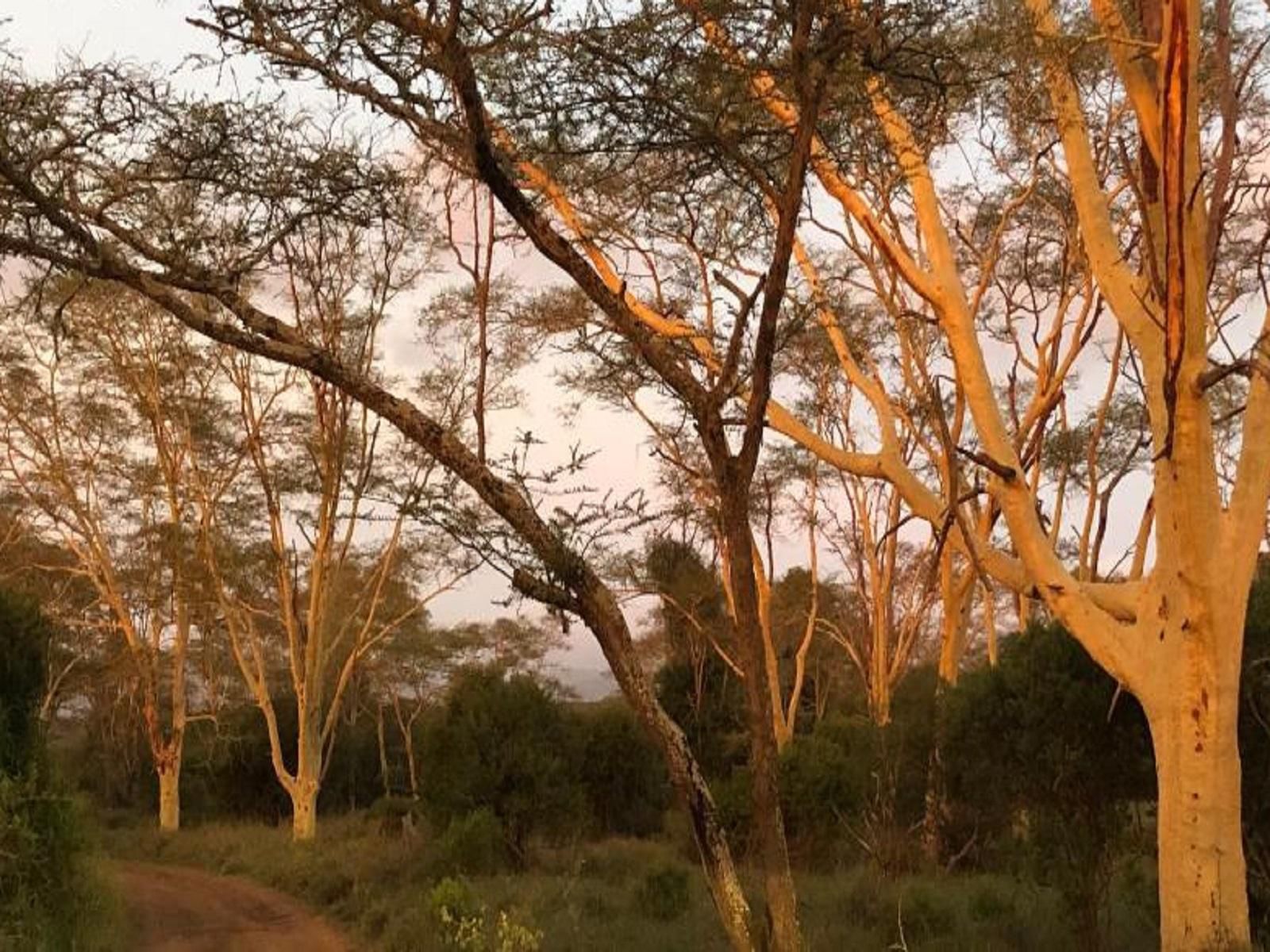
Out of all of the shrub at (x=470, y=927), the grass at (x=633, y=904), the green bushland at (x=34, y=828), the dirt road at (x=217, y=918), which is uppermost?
the green bushland at (x=34, y=828)

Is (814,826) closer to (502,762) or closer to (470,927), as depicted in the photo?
(502,762)

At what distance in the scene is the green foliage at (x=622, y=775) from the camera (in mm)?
18750

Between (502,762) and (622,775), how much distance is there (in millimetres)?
5794

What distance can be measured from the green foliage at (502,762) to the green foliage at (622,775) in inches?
156

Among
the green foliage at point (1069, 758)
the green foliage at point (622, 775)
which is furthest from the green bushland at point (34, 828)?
the green foliage at point (622, 775)

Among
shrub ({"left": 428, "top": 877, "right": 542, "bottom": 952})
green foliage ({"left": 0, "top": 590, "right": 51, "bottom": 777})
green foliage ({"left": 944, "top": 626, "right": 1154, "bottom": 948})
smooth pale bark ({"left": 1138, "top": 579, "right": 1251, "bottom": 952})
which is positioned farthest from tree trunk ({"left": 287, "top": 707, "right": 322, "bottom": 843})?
smooth pale bark ({"left": 1138, "top": 579, "right": 1251, "bottom": 952})

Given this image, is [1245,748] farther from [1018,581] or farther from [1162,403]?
[1162,403]

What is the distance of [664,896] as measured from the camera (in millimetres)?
9758

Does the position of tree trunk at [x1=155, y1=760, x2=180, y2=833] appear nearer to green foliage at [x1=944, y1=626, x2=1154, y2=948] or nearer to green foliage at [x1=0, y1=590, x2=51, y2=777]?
green foliage at [x1=0, y1=590, x2=51, y2=777]

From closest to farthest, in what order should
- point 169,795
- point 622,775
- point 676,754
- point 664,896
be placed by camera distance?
point 676,754 → point 664,896 → point 622,775 → point 169,795

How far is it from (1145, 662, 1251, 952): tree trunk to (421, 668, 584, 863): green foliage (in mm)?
8655

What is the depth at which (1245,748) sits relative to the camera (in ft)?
23.1

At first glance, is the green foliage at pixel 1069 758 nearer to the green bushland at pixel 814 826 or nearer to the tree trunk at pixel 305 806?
the green bushland at pixel 814 826

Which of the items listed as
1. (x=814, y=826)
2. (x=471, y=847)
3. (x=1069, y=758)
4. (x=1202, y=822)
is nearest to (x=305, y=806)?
(x=471, y=847)
